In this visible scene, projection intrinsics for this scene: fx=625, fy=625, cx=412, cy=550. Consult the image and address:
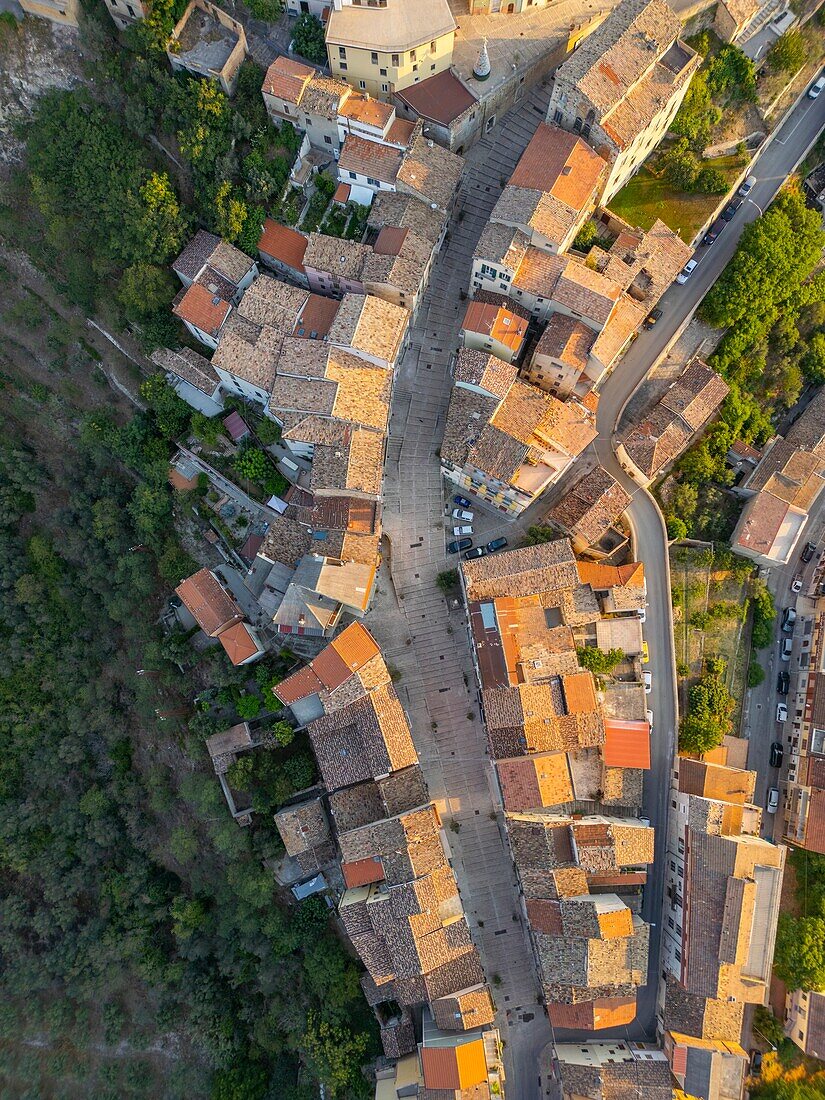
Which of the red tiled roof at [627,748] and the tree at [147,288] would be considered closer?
the red tiled roof at [627,748]

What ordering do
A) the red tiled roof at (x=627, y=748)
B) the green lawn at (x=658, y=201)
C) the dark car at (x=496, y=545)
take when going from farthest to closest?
the green lawn at (x=658, y=201)
the dark car at (x=496, y=545)
the red tiled roof at (x=627, y=748)

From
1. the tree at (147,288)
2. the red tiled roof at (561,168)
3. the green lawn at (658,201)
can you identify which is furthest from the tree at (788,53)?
the tree at (147,288)

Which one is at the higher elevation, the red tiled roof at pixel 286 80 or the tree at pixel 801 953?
the red tiled roof at pixel 286 80

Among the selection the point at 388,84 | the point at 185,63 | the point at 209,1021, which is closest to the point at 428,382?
the point at 388,84

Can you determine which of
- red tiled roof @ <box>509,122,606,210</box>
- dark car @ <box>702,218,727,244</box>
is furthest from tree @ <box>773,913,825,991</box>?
red tiled roof @ <box>509,122,606,210</box>

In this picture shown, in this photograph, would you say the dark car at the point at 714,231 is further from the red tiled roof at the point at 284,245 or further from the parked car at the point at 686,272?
the red tiled roof at the point at 284,245

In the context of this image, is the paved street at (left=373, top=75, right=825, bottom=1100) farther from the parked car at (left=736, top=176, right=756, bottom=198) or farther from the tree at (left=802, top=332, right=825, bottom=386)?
the tree at (left=802, top=332, right=825, bottom=386)

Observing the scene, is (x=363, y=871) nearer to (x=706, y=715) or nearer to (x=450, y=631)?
(x=450, y=631)

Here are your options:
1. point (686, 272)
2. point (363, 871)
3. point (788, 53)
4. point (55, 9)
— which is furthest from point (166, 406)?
point (788, 53)
